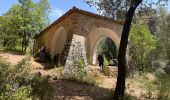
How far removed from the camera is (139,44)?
25.8 metres

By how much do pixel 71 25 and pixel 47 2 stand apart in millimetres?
22988

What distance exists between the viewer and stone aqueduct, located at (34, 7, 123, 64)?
1973cm

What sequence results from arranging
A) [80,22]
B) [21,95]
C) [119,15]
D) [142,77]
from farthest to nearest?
1. [142,77]
2. [80,22]
3. [119,15]
4. [21,95]

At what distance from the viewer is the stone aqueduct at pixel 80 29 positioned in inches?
777

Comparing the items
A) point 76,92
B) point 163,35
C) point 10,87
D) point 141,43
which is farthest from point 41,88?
point 163,35

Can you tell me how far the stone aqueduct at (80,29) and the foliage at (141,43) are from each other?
2.43m

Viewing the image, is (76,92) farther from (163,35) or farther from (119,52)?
(163,35)

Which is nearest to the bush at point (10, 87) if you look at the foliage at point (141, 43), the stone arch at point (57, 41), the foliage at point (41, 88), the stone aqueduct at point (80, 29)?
the foliage at point (41, 88)

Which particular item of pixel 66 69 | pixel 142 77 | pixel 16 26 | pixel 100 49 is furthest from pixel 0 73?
pixel 100 49

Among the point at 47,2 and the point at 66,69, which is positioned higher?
the point at 47,2

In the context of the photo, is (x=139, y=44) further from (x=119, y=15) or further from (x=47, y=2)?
(x=47, y=2)

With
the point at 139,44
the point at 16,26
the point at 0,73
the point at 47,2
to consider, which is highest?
the point at 47,2

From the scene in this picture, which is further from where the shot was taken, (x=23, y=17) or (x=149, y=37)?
(x=23, y=17)

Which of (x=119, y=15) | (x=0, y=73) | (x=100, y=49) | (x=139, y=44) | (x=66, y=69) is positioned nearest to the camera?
(x=0, y=73)
